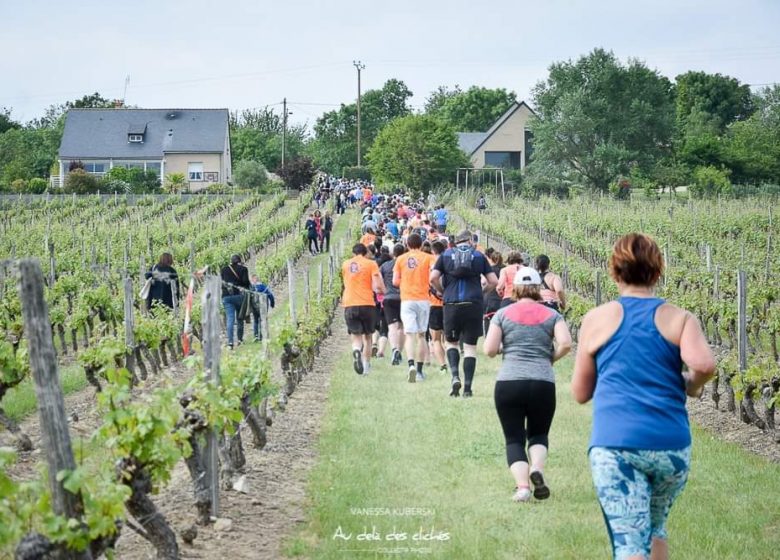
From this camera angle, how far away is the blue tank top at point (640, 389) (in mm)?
4477

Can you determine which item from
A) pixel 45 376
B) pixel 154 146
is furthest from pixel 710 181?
pixel 45 376

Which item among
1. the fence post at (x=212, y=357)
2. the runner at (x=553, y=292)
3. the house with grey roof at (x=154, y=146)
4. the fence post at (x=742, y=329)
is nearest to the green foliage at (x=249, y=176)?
the house with grey roof at (x=154, y=146)

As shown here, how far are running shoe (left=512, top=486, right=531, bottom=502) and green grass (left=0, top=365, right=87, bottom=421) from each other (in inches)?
200

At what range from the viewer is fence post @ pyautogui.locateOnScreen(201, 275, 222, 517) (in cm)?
714

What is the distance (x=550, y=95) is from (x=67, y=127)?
3219cm

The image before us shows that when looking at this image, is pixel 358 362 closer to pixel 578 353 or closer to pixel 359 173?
pixel 578 353

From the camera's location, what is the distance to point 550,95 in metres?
71.4

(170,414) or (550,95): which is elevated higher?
(550,95)

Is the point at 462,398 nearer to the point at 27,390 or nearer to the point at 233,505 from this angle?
the point at 233,505

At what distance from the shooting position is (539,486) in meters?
7.60

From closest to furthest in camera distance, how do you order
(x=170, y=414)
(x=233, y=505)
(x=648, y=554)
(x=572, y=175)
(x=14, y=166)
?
(x=648, y=554) → (x=170, y=414) → (x=233, y=505) → (x=572, y=175) → (x=14, y=166)

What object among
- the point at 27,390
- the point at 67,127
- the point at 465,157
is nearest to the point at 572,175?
the point at 465,157

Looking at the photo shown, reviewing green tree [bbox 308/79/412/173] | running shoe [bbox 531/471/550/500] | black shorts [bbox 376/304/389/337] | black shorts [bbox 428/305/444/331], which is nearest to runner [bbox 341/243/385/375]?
black shorts [bbox 428/305/444/331]

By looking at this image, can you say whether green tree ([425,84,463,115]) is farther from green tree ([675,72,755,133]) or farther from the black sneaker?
the black sneaker
